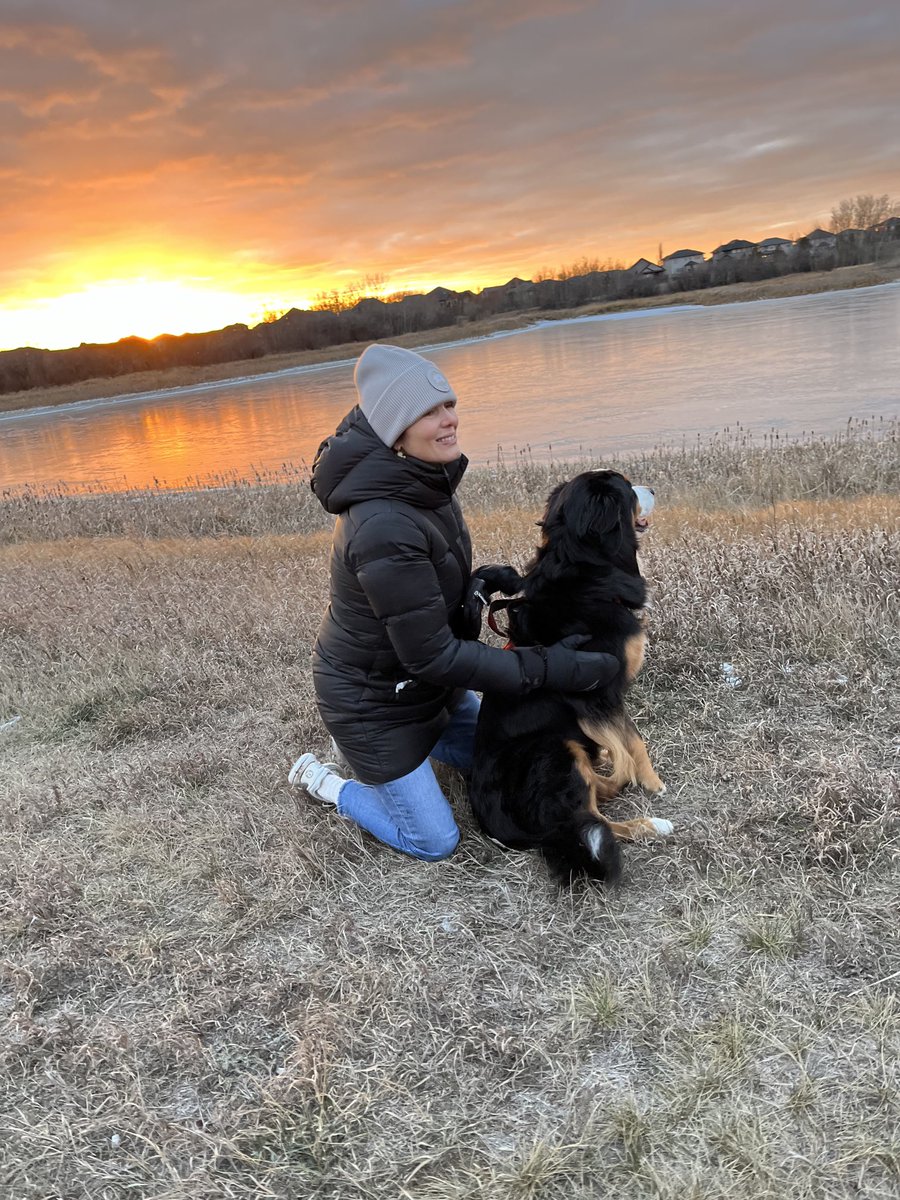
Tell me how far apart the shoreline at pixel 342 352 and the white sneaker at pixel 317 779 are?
215 ft

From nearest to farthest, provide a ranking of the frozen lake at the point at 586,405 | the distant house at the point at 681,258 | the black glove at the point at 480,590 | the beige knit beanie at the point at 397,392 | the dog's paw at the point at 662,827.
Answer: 1. the beige knit beanie at the point at 397,392
2. the dog's paw at the point at 662,827
3. the black glove at the point at 480,590
4. the frozen lake at the point at 586,405
5. the distant house at the point at 681,258

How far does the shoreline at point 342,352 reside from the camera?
66.1 metres

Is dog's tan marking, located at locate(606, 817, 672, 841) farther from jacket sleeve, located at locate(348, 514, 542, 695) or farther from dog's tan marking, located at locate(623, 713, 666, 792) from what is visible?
jacket sleeve, located at locate(348, 514, 542, 695)

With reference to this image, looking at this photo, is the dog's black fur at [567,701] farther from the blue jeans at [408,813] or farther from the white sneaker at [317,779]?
the white sneaker at [317,779]

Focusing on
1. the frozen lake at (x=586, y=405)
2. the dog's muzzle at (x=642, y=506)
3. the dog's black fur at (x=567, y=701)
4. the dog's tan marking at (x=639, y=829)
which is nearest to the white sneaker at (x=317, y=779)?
the dog's black fur at (x=567, y=701)

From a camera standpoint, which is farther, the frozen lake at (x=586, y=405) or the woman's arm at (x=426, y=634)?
the frozen lake at (x=586, y=405)

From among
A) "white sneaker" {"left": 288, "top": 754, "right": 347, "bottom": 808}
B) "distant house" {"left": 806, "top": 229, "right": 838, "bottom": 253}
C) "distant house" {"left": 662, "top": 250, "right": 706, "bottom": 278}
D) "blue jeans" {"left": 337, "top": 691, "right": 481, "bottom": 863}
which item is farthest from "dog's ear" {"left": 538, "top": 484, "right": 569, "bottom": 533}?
"distant house" {"left": 662, "top": 250, "right": 706, "bottom": 278}

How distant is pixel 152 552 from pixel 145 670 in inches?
186

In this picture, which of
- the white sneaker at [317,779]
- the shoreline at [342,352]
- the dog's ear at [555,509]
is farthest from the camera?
the shoreline at [342,352]

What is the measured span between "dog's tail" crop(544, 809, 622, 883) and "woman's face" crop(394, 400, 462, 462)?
55.1 inches

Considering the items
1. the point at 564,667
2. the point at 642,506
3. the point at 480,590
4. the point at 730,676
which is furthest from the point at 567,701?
the point at 730,676

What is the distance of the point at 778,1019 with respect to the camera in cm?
212

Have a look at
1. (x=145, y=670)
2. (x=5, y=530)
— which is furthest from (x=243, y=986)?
(x=5, y=530)

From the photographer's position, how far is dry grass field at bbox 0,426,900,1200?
190 centimetres
